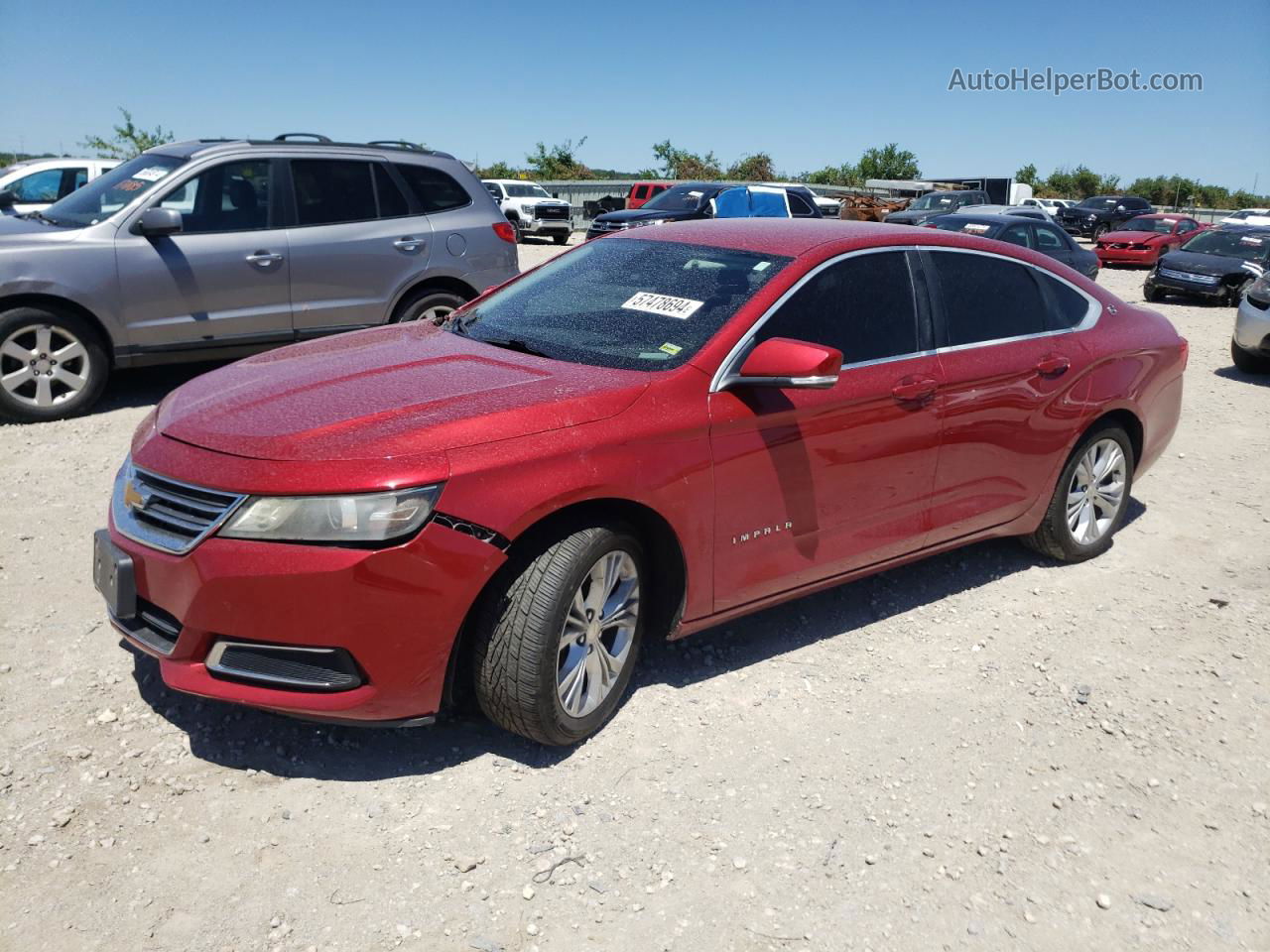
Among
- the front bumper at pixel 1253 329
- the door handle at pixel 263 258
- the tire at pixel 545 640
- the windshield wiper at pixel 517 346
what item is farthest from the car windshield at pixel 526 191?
the tire at pixel 545 640

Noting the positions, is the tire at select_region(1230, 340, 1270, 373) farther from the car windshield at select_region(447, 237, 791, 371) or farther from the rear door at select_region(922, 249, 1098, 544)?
the car windshield at select_region(447, 237, 791, 371)

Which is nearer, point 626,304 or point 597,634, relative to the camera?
point 597,634

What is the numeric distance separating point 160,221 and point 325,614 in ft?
16.0

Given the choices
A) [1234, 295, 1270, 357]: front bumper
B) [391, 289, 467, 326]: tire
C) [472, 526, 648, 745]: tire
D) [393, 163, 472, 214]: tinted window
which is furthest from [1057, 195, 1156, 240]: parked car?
[472, 526, 648, 745]: tire

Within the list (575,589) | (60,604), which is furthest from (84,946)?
(60,604)

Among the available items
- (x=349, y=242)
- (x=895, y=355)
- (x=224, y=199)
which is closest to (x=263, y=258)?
(x=224, y=199)

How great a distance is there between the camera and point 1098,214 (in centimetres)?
3988

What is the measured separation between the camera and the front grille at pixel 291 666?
2908mm

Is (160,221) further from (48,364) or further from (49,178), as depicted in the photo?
(49,178)

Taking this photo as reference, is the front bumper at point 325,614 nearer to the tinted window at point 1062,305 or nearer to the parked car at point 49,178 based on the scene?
the tinted window at point 1062,305

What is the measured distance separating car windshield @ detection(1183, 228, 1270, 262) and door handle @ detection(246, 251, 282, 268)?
17134mm

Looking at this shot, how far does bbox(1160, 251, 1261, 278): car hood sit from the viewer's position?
1788 centimetres

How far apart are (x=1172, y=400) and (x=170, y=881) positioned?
5120mm

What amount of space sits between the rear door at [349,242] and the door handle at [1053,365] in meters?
4.80
